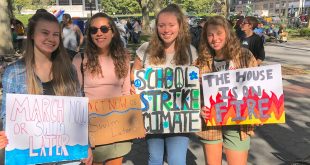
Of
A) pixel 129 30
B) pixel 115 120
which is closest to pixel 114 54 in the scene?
pixel 115 120

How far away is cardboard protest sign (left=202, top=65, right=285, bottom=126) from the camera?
9.25 feet

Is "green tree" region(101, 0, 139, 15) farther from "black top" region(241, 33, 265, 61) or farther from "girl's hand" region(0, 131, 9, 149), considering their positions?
"girl's hand" region(0, 131, 9, 149)

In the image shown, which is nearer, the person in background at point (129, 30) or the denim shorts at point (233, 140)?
the denim shorts at point (233, 140)

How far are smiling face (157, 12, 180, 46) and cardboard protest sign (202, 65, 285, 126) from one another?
0.45 meters

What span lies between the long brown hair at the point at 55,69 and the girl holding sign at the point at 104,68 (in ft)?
0.61

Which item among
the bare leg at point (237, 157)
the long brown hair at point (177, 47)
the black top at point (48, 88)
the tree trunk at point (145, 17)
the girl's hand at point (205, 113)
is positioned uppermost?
the tree trunk at point (145, 17)

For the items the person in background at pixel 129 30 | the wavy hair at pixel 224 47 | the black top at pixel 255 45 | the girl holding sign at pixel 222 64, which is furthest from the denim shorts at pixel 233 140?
the person in background at pixel 129 30

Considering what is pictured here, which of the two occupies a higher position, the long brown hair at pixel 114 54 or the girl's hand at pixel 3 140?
the long brown hair at pixel 114 54

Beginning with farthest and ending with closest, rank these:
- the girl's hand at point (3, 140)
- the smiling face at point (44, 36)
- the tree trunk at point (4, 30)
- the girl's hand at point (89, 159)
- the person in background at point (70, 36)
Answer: the tree trunk at point (4, 30) → the person in background at point (70, 36) → the girl's hand at point (89, 159) → the smiling face at point (44, 36) → the girl's hand at point (3, 140)

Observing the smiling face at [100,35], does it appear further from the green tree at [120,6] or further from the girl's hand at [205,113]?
the green tree at [120,6]

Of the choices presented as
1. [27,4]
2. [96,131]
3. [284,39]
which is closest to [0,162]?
[96,131]

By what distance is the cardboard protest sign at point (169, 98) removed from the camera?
9.39 ft

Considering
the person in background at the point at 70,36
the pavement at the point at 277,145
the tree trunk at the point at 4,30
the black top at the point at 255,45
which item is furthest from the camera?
the tree trunk at the point at 4,30

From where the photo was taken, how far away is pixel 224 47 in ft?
9.39
